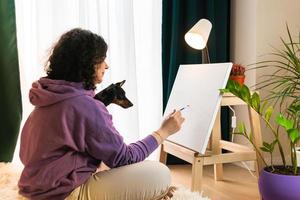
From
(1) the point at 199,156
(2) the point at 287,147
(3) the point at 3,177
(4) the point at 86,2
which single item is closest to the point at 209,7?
(4) the point at 86,2

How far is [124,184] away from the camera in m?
1.50

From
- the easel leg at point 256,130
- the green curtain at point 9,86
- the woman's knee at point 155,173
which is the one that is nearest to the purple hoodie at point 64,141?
the woman's knee at point 155,173

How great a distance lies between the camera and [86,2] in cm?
272

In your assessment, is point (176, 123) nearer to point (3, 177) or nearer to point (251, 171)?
point (3, 177)

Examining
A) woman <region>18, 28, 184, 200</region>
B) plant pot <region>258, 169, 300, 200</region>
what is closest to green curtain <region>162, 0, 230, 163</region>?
plant pot <region>258, 169, 300, 200</region>

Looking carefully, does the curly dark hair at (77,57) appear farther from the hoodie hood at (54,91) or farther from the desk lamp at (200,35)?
the desk lamp at (200,35)

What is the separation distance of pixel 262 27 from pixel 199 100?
3.40 ft

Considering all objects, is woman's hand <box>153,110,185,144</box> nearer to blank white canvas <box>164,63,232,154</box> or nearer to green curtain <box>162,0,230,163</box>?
blank white canvas <box>164,63,232,154</box>

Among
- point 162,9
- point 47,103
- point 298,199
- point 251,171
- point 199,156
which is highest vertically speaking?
point 162,9

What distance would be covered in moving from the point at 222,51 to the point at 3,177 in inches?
74.2

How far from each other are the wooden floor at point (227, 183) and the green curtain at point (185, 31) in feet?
1.22

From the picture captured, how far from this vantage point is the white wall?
2.87m

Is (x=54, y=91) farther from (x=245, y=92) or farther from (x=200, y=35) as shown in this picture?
(x=200, y=35)

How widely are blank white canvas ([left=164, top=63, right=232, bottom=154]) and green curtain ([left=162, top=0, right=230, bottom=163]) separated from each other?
0.62 meters
